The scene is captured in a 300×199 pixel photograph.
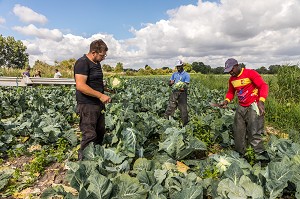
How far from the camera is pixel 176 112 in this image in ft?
26.5

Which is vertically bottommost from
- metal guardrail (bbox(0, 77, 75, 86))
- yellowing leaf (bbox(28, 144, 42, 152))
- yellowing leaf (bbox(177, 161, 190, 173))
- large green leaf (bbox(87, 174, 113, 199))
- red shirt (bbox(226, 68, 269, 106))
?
yellowing leaf (bbox(28, 144, 42, 152))

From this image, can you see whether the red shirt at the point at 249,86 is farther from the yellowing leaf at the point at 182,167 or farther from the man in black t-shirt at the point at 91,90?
the man in black t-shirt at the point at 91,90

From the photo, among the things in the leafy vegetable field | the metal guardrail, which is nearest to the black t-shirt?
the leafy vegetable field

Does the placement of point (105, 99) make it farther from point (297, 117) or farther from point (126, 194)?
point (297, 117)

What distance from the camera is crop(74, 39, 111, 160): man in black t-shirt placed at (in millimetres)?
3869

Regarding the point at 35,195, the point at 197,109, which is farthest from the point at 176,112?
→ the point at 35,195

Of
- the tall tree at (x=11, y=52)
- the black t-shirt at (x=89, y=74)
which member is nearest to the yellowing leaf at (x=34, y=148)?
the black t-shirt at (x=89, y=74)

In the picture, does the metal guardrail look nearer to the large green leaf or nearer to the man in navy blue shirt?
the man in navy blue shirt

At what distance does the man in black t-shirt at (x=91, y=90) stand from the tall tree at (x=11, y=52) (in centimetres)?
6419

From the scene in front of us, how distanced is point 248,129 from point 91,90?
2.78 m

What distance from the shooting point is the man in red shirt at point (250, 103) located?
4613 mm

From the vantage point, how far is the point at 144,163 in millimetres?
3541

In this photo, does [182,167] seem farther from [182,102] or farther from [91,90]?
[182,102]

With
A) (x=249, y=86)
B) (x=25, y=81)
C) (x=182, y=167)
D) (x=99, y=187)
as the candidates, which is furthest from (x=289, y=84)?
(x=25, y=81)
